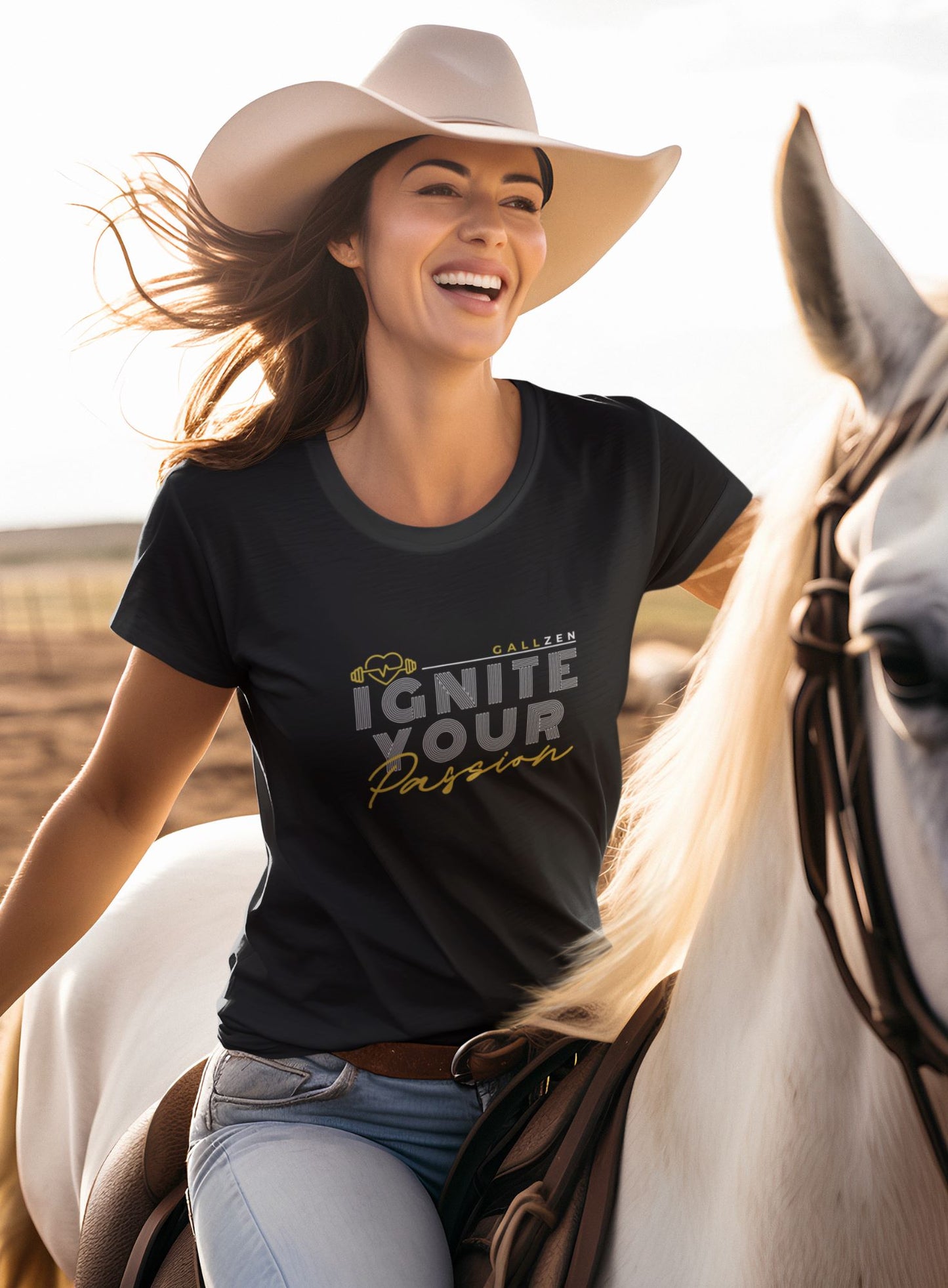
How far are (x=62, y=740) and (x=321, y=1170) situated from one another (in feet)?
28.9

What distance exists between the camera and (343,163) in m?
1.19

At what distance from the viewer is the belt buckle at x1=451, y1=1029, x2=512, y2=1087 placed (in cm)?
107

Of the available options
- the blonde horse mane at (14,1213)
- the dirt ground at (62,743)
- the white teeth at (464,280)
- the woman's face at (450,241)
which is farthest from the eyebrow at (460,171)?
the dirt ground at (62,743)

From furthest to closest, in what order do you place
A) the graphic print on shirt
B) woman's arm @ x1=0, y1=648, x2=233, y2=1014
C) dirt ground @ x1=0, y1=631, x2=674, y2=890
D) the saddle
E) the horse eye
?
dirt ground @ x1=0, y1=631, x2=674, y2=890, woman's arm @ x1=0, y1=648, x2=233, y2=1014, the graphic print on shirt, the saddle, the horse eye

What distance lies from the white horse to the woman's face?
0.45m

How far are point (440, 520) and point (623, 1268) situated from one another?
704mm

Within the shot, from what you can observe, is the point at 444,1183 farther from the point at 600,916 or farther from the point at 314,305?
the point at 314,305

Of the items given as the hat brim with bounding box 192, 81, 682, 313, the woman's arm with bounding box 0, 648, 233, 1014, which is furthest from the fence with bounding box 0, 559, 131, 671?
the hat brim with bounding box 192, 81, 682, 313

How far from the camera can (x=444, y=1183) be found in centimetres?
105

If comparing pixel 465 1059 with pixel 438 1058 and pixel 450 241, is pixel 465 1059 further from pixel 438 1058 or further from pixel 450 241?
pixel 450 241

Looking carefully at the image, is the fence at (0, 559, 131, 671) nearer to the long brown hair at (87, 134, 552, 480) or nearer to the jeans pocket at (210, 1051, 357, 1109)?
the long brown hair at (87, 134, 552, 480)

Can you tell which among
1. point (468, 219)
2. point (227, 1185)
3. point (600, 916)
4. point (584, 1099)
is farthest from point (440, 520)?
point (227, 1185)

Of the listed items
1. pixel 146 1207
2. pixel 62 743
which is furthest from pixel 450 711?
pixel 62 743

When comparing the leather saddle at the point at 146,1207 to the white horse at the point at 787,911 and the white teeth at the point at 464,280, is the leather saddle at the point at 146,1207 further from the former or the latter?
the white teeth at the point at 464,280
